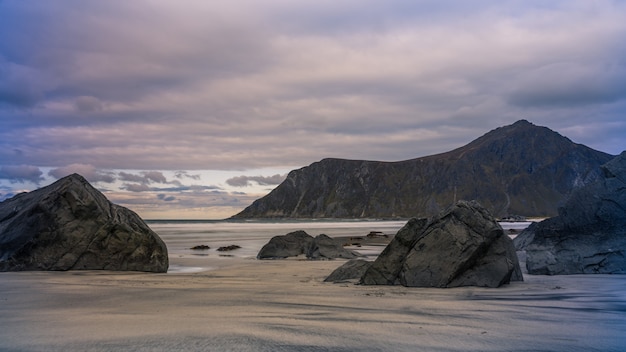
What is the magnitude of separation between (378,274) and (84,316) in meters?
6.15

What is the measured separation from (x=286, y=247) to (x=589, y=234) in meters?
13.0

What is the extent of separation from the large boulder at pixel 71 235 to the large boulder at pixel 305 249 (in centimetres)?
819

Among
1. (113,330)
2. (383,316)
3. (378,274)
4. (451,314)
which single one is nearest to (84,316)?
(113,330)

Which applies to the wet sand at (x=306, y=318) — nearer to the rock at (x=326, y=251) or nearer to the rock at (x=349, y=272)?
the rock at (x=349, y=272)

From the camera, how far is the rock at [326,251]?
69.5 ft

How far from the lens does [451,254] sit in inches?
393

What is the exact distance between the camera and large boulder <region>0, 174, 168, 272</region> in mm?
12430

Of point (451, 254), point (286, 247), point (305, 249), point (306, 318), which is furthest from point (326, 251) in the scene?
point (306, 318)

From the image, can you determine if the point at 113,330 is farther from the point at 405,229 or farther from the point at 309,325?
the point at 405,229

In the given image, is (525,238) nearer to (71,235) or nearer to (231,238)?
(71,235)

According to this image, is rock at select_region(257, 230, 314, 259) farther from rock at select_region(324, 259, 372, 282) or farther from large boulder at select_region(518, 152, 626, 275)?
large boulder at select_region(518, 152, 626, 275)

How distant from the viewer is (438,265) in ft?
32.5

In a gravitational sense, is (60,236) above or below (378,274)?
above

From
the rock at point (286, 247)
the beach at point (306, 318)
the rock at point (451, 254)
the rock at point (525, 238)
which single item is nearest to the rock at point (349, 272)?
the rock at point (451, 254)
